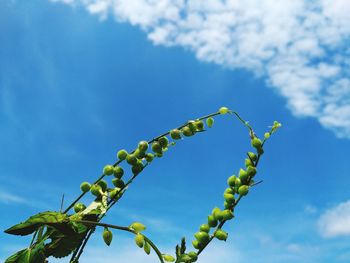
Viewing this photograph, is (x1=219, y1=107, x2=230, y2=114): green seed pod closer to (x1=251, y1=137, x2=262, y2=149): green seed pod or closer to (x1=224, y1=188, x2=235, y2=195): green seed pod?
(x1=251, y1=137, x2=262, y2=149): green seed pod

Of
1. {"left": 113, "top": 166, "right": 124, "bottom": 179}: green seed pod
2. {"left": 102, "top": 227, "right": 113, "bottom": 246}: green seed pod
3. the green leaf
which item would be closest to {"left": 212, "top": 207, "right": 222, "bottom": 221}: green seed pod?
{"left": 102, "top": 227, "right": 113, "bottom": 246}: green seed pod

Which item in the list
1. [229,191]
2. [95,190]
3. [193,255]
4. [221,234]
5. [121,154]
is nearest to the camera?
[193,255]

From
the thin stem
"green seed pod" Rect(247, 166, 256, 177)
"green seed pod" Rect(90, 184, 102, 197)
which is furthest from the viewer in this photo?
"green seed pod" Rect(90, 184, 102, 197)

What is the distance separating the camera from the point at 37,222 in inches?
94.0

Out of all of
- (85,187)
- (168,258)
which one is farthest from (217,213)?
(85,187)

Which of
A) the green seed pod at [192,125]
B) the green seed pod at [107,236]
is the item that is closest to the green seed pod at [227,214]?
the green seed pod at [107,236]

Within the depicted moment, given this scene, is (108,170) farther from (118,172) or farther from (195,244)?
(195,244)

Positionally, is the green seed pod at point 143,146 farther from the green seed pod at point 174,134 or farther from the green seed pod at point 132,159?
the green seed pod at point 174,134

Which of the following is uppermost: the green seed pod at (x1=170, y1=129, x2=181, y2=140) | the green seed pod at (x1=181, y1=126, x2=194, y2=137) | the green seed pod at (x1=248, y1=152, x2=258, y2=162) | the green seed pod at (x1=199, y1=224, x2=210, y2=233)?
the green seed pod at (x1=181, y1=126, x2=194, y2=137)

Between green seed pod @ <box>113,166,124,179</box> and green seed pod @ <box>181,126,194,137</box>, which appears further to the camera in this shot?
green seed pod @ <box>181,126,194,137</box>

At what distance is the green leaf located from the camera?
7.66 feet

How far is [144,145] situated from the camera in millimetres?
2771

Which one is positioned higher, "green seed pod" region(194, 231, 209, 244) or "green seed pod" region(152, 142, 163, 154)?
"green seed pod" region(152, 142, 163, 154)

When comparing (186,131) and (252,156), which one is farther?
(186,131)
